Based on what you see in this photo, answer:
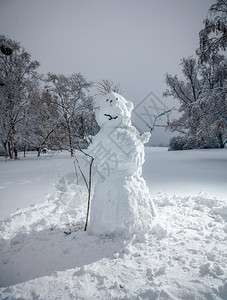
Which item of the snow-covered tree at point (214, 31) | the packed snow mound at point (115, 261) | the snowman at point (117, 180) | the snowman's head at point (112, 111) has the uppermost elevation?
the snow-covered tree at point (214, 31)

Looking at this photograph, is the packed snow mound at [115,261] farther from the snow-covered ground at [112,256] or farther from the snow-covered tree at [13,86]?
the snow-covered tree at [13,86]

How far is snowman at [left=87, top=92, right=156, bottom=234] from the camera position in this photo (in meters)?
2.17

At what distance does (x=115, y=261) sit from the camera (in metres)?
1.81

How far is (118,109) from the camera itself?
2.33 m

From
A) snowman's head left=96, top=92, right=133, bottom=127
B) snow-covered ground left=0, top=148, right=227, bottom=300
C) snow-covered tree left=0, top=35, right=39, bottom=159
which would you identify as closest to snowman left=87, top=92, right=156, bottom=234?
snowman's head left=96, top=92, right=133, bottom=127

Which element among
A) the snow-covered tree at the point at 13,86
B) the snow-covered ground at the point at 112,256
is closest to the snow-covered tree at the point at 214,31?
the snow-covered ground at the point at 112,256

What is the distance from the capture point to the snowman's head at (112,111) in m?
2.32

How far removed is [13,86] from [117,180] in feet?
44.2

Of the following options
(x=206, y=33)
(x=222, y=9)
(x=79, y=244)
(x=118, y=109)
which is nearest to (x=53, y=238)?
(x=79, y=244)

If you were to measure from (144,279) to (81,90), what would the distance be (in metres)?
15.7

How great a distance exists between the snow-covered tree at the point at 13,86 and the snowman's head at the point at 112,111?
1176 centimetres

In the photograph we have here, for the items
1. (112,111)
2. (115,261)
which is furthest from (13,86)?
(115,261)

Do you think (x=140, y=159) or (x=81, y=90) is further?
(x=81, y=90)

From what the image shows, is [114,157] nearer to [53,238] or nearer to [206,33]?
[53,238]
